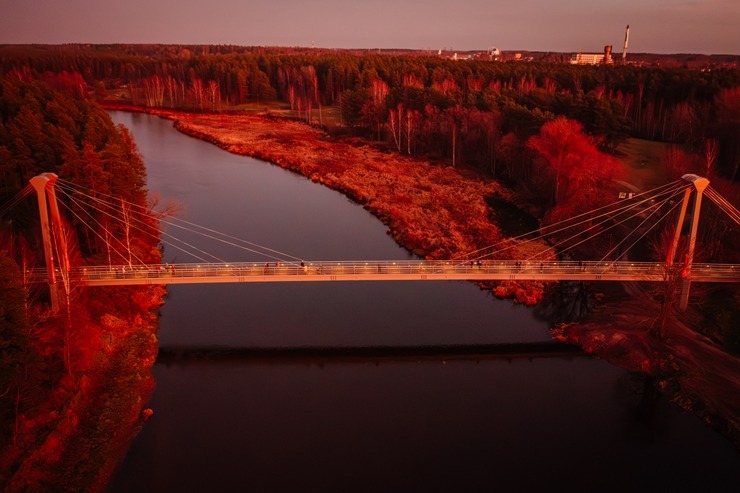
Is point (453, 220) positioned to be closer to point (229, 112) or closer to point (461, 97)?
point (461, 97)

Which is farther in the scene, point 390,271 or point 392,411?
Answer: point 390,271

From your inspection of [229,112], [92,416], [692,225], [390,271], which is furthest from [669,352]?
[229,112]

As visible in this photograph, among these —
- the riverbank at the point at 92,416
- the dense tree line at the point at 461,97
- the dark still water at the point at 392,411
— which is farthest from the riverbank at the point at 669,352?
the riverbank at the point at 92,416

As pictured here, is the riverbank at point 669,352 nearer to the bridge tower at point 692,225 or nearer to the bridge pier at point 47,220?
the bridge tower at point 692,225

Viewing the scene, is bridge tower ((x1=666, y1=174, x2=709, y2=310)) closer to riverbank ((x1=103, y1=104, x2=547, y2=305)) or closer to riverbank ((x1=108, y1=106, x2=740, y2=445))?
riverbank ((x1=108, y1=106, x2=740, y2=445))

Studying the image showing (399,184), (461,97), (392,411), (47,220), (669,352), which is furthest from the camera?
(461,97)

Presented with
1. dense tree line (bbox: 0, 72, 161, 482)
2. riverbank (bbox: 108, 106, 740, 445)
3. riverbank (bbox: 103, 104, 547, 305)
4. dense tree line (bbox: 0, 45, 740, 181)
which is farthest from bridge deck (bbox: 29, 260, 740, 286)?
dense tree line (bbox: 0, 45, 740, 181)
